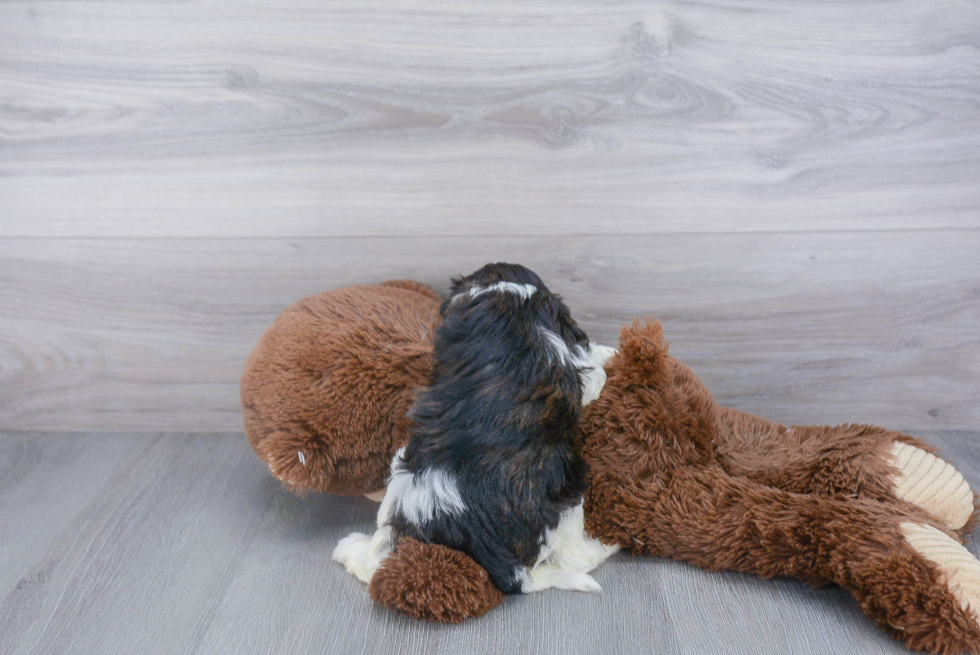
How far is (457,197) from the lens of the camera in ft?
4.18

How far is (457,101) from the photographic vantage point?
48.3 inches

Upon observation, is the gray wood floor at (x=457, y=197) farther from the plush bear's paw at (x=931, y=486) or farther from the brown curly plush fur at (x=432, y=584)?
the plush bear's paw at (x=931, y=486)

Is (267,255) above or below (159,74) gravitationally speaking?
below

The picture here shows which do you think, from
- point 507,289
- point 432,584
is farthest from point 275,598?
point 507,289

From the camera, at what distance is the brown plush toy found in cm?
93

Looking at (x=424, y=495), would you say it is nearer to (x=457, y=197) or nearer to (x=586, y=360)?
(x=586, y=360)

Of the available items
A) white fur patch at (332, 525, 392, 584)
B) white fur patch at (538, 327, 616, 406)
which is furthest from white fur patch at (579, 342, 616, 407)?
white fur patch at (332, 525, 392, 584)

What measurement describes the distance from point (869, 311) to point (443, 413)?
33.1 inches

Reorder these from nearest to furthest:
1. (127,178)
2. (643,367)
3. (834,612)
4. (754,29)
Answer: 1. (834,612)
2. (643,367)
3. (754,29)
4. (127,178)

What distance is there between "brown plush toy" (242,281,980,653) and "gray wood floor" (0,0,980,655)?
0.19 metres

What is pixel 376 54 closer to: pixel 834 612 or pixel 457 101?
pixel 457 101

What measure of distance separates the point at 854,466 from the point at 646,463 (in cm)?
28

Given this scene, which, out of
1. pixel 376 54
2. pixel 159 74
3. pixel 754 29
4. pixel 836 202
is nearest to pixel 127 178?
pixel 159 74

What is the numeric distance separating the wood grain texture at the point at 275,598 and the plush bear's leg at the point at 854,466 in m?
0.12
